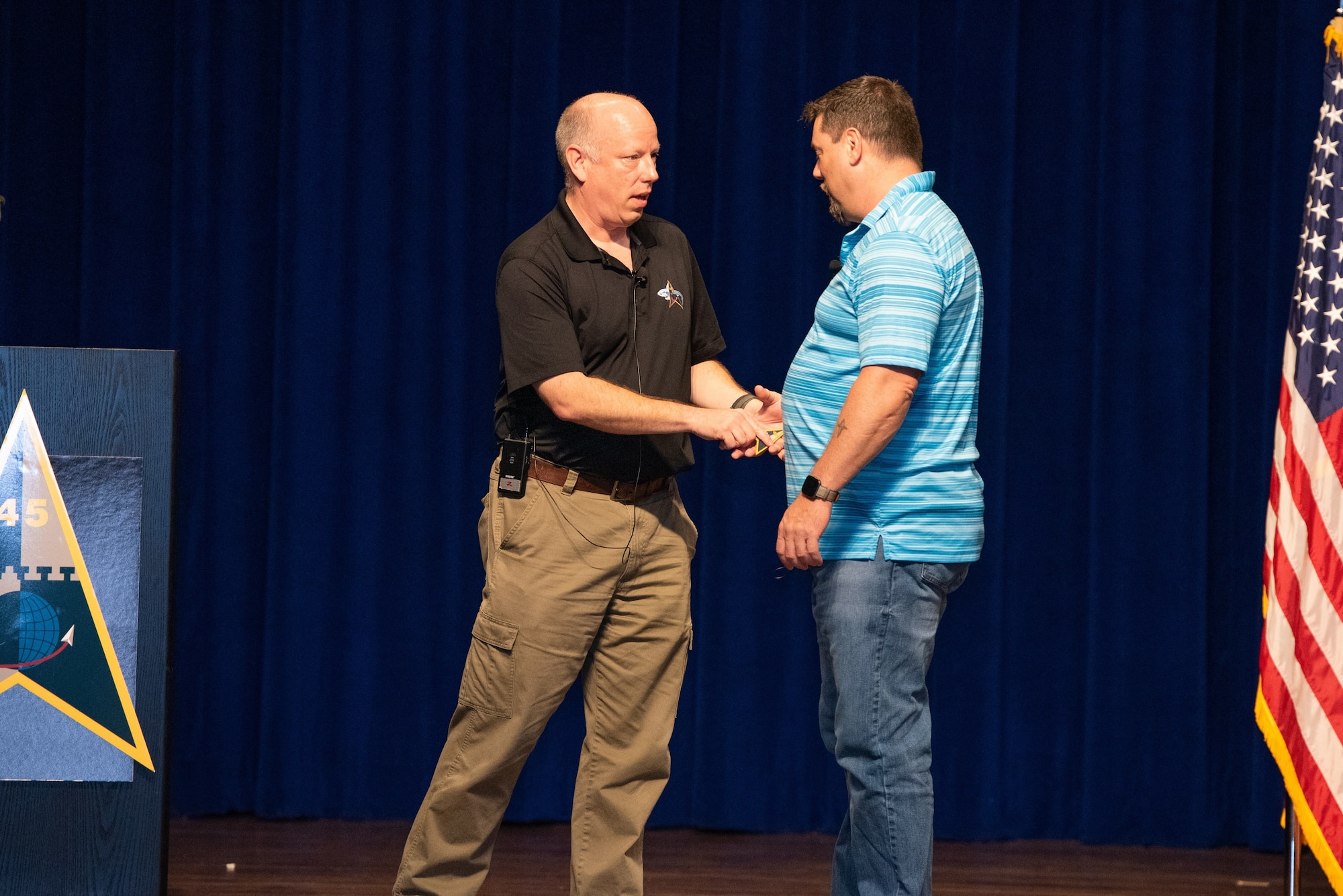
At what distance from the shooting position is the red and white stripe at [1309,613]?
2748 mm

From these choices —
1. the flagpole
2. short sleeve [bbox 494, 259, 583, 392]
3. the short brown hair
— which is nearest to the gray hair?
short sleeve [bbox 494, 259, 583, 392]

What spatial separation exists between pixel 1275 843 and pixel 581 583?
91.1 inches

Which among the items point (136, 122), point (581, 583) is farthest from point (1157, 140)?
point (136, 122)

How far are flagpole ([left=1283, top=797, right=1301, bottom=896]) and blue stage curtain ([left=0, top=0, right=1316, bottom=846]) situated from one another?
0.69 metres

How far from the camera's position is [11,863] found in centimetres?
245

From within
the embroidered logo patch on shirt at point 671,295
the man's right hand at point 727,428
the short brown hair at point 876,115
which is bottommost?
the man's right hand at point 727,428

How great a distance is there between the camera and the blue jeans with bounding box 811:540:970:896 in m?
2.07

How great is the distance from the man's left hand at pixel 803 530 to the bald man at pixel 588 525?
0.88 ft

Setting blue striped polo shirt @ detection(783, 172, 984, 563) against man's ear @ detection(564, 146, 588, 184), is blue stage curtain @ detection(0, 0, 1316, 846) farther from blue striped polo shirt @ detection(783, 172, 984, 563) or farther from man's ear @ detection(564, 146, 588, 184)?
blue striped polo shirt @ detection(783, 172, 984, 563)

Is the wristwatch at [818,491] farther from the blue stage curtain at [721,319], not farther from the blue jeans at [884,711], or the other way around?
the blue stage curtain at [721,319]

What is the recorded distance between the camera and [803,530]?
2.05 m

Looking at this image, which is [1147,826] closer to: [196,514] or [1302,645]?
[1302,645]

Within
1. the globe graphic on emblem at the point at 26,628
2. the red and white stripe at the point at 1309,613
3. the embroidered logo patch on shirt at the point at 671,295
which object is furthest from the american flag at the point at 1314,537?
the globe graphic on emblem at the point at 26,628

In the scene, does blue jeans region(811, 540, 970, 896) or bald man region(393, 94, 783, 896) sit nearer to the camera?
blue jeans region(811, 540, 970, 896)
